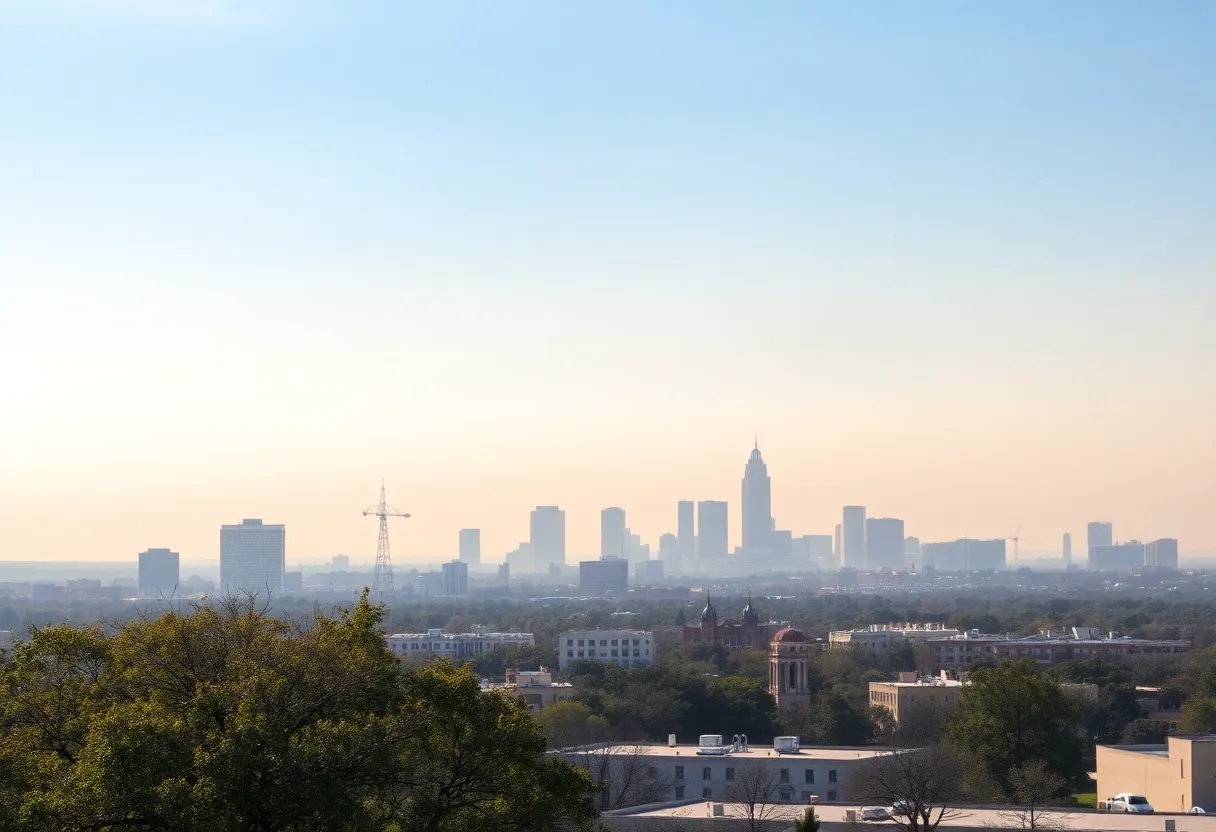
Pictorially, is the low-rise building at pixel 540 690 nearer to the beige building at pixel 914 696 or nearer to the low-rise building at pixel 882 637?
the beige building at pixel 914 696

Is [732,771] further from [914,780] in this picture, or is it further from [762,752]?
[914,780]

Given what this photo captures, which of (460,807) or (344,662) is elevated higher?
(344,662)

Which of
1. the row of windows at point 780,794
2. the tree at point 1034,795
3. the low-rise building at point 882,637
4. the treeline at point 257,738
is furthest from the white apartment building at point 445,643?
the treeline at point 257,738

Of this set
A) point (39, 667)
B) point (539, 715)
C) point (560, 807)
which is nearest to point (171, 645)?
point (39, 667)

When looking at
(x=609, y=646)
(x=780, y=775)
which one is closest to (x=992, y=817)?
(x=780, y=775)

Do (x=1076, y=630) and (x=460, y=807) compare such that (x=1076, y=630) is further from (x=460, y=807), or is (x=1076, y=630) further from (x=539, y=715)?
(x=460, y=807)
